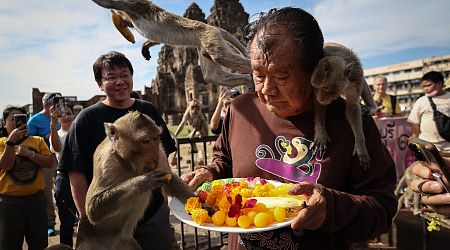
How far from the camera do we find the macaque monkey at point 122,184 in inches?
78.8

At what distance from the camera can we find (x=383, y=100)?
5.64 meters

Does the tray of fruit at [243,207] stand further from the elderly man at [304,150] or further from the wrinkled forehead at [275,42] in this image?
the wrinkled forehead at [275,42]

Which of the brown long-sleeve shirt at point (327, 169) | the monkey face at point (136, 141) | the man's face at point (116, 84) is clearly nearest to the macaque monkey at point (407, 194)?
the brown long-sleeve shirt at point (327, 169)

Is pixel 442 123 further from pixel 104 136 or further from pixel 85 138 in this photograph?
pixel 85 138

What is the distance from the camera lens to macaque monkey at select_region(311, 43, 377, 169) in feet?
4.54

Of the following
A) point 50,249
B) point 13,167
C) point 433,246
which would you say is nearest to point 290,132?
point 50,249

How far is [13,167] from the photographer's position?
3.47 m

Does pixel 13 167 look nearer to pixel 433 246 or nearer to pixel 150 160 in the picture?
pixel 150 160

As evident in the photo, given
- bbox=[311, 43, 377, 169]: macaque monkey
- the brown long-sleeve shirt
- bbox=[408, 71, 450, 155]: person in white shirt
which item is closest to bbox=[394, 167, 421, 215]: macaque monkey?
bbox=[408, 71, 450, 155]: person in white shirt

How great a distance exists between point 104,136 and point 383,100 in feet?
16.2

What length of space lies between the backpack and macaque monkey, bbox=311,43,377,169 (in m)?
3.21

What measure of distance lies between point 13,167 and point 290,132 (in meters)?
3.32

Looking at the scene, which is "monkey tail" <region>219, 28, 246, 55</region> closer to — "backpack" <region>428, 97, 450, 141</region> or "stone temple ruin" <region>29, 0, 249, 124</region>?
"backpack" <region>428, 97, 450, 141</region>

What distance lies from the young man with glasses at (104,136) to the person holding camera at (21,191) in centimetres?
136
